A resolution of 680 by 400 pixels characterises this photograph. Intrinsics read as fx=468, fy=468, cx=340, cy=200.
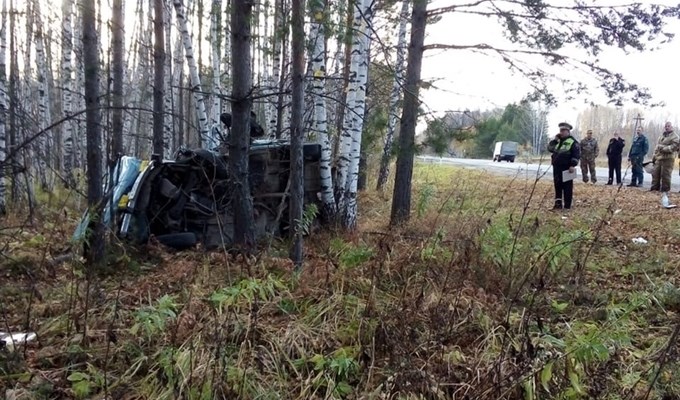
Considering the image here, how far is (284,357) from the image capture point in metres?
3.05

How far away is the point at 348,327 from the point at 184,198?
3249mm

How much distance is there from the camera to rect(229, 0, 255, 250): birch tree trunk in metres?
4.42

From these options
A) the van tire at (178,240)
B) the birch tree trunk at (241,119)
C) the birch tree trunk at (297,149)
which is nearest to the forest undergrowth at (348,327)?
the birch tree trunk at (297,149)

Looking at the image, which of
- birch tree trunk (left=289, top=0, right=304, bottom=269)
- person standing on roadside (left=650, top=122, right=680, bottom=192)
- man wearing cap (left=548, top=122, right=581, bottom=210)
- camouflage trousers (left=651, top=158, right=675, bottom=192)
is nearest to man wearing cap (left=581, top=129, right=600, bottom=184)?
camouflage trousers (left=651, top=158, right=675, bottom=192)

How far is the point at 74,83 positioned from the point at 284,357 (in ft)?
60.8

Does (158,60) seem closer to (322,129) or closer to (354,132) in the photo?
(322,129)

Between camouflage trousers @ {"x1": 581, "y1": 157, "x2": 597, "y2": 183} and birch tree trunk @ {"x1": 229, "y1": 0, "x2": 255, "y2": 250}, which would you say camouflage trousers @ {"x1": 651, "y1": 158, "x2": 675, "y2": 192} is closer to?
camouflage trousers @ {"x1": 581, "y1": 157, "x2": 597, "y2": 183}

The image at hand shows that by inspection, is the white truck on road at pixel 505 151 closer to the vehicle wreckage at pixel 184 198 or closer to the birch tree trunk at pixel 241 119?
the vehicle wreckage at pixel 184 198

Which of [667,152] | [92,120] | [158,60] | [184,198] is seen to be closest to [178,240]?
[184,198]

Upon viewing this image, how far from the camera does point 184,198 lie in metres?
5.78

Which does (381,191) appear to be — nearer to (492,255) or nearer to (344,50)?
(344,50)

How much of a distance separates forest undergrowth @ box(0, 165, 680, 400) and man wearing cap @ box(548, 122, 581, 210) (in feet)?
13.1

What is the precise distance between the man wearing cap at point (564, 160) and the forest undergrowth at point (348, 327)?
400 cm

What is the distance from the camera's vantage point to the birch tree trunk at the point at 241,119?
4418mm
